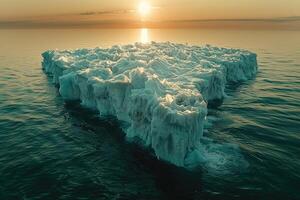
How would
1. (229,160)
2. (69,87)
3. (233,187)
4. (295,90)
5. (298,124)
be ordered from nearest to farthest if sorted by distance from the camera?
(233,187) < (229,160) < (298,124) < (69,87) < (295,90)

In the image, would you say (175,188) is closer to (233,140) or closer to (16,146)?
(233,140)

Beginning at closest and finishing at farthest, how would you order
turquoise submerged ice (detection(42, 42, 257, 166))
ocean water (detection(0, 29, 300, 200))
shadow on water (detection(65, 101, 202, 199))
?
shadow on water (detection(65, 101, 202, 199)), ocean water (detection(0, 29, 300, 200)), turquoise submerged ice (detection(42, 42, 257, 166))

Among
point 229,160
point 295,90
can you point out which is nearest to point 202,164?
point 229,160

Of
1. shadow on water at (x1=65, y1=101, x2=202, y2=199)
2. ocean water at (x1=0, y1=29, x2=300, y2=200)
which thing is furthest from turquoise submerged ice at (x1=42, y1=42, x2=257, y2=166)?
ocean water at (x1=0, y1=29, x2=300, y2=200)

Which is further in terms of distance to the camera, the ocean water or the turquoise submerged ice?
the turquoise submerged ice

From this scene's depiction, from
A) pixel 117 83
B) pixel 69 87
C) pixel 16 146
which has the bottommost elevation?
pixel 16 146

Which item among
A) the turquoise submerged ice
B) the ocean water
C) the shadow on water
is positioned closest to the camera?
the shadow on water

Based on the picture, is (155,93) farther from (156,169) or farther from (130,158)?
(156,169)

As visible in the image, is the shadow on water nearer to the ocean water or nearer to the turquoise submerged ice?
the ocean water

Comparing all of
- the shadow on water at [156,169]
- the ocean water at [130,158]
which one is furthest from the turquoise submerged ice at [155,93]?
the ocean water at [130,158]
